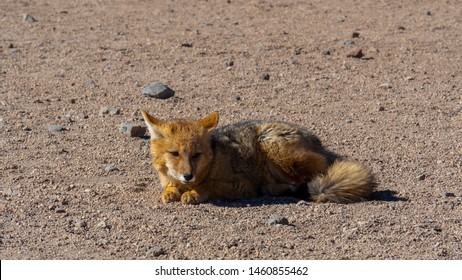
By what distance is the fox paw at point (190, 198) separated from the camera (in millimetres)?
7078

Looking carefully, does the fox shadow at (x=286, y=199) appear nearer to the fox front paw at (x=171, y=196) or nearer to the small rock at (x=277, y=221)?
the fox front paw at (x=171, y=196)

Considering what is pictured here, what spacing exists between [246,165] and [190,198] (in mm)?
609

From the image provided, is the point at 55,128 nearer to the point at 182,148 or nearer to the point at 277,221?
the point at 182,148

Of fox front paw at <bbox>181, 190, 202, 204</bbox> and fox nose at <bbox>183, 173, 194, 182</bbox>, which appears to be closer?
fox nose at <bbox>183, 173, 194, 182</bbox>

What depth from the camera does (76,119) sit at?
371 inches

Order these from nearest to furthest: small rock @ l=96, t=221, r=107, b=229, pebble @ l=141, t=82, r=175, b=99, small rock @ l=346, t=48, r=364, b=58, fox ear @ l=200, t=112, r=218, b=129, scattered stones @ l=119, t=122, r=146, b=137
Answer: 1. small rock @ l=96, t=221, r=107, b=229
2. fox ear @ l=200, t=112, r=218, b=129
3. scattered stones @ l=119, t=122, r=146, b=137
4. pebble @ l=141, t=82, r=175, b=99
5. small rock @ l=346, t=48, r=364, b=58

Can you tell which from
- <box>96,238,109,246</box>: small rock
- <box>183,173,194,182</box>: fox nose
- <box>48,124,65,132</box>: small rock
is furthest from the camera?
<box>48,124,65,132</box>: small rock

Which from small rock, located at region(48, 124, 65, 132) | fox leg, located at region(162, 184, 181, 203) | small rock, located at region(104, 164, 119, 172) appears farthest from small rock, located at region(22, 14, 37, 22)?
fox leg, located at region(162, 184, 181, 203)

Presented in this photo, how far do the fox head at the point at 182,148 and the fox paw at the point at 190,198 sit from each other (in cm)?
9

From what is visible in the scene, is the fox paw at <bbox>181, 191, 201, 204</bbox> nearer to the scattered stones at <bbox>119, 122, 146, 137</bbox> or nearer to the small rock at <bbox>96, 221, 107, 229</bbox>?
the small rock at <bbox>96, 221, 107, 229</bbox>

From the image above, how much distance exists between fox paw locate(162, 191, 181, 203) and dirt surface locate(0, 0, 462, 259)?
0.11 m

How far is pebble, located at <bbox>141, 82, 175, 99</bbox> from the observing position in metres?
10.2

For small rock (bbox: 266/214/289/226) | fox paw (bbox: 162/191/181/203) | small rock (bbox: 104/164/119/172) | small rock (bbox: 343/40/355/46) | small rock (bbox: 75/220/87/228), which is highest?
small rock (bbox: 266/214/289/226)

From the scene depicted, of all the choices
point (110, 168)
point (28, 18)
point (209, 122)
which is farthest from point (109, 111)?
point (28, 18)
